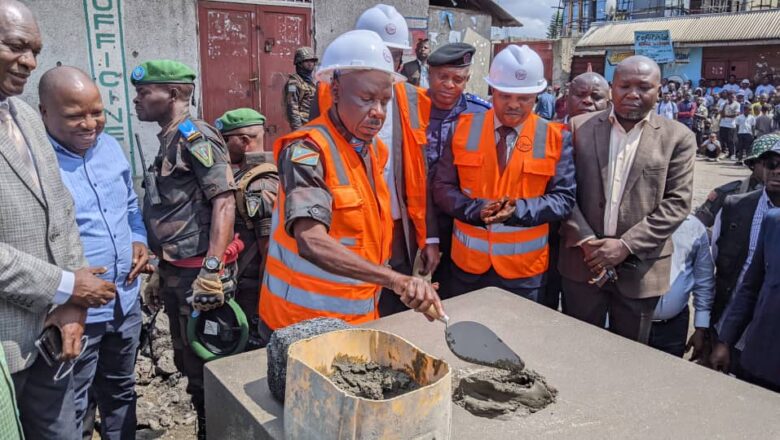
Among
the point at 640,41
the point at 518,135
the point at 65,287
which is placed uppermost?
the point at 640,41

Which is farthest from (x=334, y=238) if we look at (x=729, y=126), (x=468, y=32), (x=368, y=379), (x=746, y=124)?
(x=729, y=126)

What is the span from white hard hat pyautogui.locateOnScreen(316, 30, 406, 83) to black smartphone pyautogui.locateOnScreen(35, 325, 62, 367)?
1.35 metres

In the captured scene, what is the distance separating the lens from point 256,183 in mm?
3340

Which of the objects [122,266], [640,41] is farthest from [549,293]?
[640,41]

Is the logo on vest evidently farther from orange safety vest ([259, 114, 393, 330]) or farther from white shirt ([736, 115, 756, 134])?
white shirt ([736, 115, 756, 134])

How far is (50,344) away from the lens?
2.13 meters

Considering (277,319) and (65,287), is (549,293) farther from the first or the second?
(65,287)

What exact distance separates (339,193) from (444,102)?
1.74m

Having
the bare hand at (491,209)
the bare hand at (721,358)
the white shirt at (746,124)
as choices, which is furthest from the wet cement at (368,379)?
the white shirt at (746,124)

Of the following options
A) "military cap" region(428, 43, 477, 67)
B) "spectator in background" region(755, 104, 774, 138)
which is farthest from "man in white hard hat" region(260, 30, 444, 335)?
"spectator in background" region(755, 104, 774, 138)

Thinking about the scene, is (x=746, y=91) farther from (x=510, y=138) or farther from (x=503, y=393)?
(x=503, y=393)

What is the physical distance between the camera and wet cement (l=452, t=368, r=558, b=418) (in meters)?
1.85

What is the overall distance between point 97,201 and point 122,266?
0.31m

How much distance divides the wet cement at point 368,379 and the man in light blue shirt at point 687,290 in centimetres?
207
